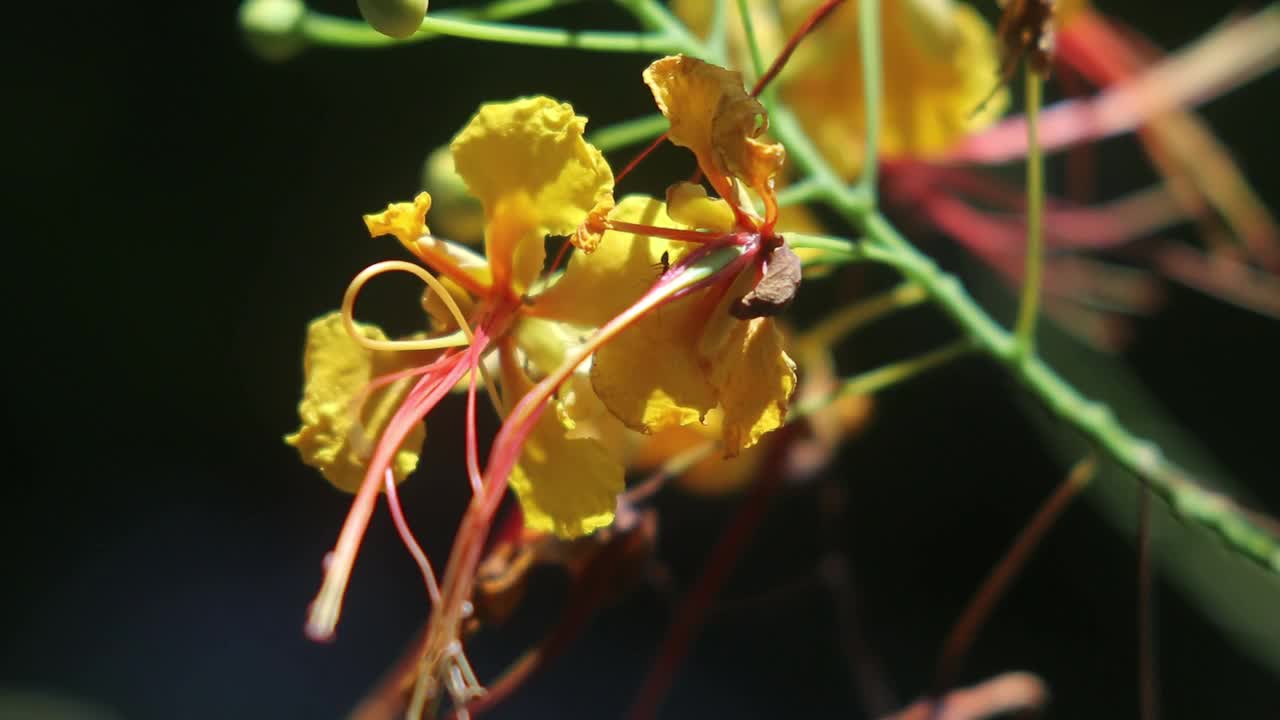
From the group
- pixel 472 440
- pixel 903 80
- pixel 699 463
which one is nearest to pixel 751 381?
pixel 472 440

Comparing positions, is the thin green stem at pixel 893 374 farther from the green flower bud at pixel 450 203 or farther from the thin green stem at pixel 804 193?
the green flower bud at pixel 450 203

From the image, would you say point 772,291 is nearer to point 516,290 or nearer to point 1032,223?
point 516,290

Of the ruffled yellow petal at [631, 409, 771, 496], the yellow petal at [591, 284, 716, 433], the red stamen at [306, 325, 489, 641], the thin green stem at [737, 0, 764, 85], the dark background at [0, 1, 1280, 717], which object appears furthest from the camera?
the dark background at [0, 1, 1280, 717]

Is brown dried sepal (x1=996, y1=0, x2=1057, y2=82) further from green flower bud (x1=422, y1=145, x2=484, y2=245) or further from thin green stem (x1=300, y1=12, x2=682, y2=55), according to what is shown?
green flower bud (x1=422, y1=145, x2=484, y2=245)

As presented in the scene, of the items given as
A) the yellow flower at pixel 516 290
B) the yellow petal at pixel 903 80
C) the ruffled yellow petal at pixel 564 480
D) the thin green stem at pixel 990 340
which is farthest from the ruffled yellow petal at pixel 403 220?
the yellow petal at pixel 903 80

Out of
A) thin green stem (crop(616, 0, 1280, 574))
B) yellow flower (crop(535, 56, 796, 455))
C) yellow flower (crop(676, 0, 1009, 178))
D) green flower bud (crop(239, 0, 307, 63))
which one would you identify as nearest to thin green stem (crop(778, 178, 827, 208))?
thin green stem (crop(616, 0, 1280, 574))
